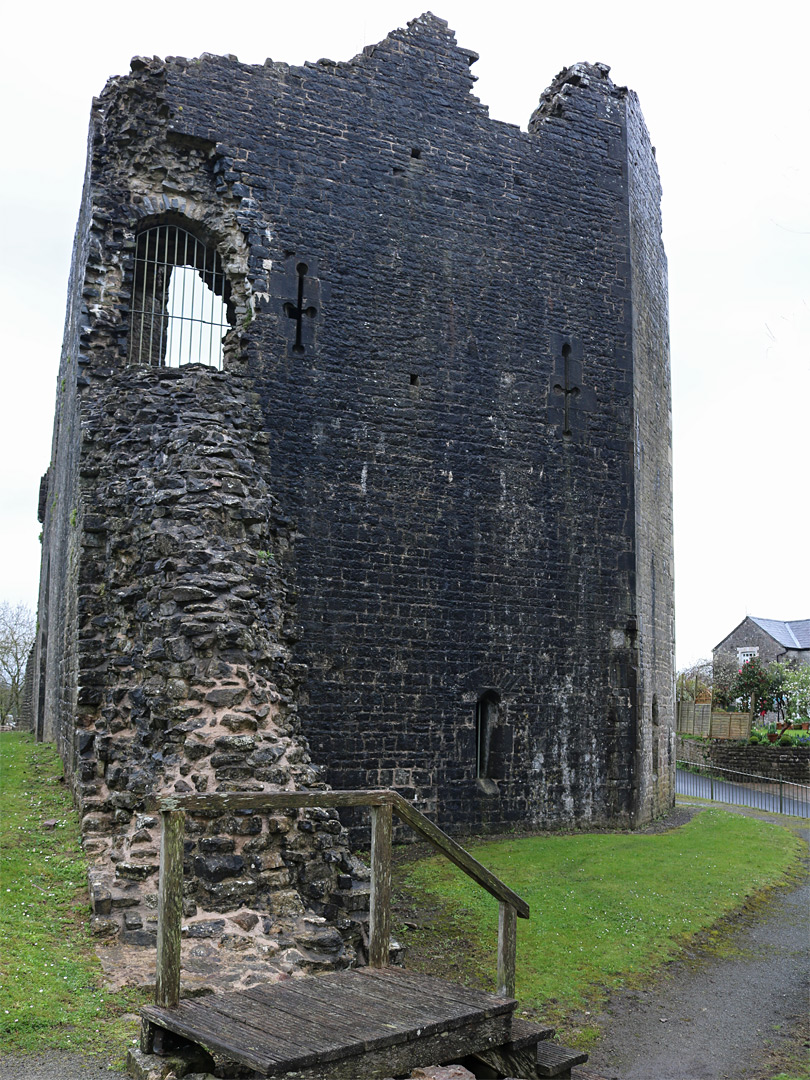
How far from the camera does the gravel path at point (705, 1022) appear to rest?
657 cm

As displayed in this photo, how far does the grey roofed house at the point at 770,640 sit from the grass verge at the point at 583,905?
32.7 meters

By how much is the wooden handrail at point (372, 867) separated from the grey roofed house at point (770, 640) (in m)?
41.4

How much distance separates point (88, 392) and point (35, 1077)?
9.26 m

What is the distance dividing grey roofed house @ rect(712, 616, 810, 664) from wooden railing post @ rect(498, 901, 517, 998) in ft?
135

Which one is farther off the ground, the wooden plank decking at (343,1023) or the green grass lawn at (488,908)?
the wooden plank decking at (343,1023)

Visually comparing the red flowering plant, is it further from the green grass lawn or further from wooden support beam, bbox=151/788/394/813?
wooden support beam, bbox=151/788/394/813

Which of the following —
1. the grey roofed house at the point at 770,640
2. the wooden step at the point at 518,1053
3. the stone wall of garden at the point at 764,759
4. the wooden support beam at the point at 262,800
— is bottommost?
the stone wall of garden at the point at 764,759

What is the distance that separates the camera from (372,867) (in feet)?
19.6

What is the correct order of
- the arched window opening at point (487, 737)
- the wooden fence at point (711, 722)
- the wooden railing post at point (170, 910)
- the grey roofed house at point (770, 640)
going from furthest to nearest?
1. the grey roofed house at point (770, 640)
2. the wooden fence at point (711, 722)
3. the arched window opening at point (487, 737)
4. the wooden railing post at point (170, 910)

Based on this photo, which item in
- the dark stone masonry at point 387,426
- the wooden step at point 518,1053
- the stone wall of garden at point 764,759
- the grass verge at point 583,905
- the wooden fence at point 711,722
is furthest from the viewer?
the wooden fence at point 711,722

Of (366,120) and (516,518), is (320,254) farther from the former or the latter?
(516,518)

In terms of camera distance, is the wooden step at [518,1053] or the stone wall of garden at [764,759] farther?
the stone wall of garden at [764,759]

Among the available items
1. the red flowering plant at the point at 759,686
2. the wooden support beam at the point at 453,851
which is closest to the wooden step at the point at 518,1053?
the wooden support beam at the point at 453,851

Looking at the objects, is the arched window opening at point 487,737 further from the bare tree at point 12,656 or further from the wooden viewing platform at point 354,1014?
the bare tree at point 12,656
